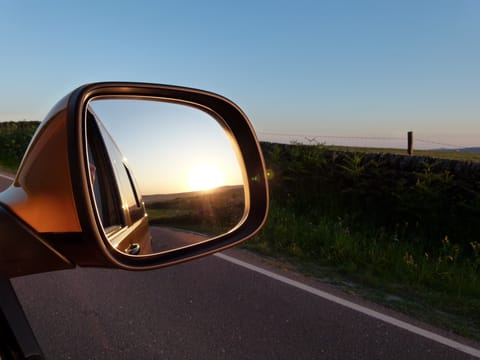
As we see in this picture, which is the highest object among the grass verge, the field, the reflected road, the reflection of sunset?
the reflection of sunset

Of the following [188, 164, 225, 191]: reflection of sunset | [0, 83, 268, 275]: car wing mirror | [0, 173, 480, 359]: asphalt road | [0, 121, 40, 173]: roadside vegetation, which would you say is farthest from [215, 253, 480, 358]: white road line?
[0, 121, 40, 173]: roadside vegetation

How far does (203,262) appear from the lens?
712 centimetres

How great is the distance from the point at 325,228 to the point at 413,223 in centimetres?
168

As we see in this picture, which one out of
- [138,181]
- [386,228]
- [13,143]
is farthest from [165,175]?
[13,143]

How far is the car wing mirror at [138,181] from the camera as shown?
1151mm

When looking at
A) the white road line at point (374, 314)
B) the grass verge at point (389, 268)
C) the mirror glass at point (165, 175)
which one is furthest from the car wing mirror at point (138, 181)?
the grass verge at point (389, 268)

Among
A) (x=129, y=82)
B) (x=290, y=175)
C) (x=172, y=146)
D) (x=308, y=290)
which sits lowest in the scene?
(x=308, y=290)

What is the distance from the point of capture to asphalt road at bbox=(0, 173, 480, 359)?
4.24m

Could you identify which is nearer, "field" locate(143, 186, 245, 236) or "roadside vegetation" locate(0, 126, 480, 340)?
"field" locate(143, 186, 245, 236)

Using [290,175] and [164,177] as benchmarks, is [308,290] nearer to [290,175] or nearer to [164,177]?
[164,177]

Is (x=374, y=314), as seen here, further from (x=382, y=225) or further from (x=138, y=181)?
(x=382, y=225)

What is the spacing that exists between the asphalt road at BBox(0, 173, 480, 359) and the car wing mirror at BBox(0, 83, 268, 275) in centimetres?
249

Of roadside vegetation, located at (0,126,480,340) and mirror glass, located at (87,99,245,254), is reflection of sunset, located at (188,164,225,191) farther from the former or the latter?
roadside vegetation, located at (0,126,480,340)

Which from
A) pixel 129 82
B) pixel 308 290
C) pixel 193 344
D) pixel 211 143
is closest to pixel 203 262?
pixel 308 290
